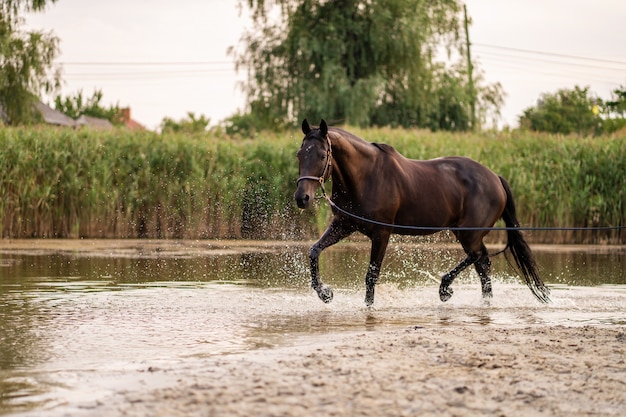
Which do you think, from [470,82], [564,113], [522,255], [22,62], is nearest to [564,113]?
[564,113]

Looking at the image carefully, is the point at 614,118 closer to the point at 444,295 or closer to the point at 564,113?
the point at 564,113

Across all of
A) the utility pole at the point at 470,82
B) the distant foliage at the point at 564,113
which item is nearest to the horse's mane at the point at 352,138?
the utility pole at the point at 470,82

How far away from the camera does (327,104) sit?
46.4 m

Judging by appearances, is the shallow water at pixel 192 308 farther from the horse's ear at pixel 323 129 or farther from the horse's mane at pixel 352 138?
the horse's ear at pixel 323 129

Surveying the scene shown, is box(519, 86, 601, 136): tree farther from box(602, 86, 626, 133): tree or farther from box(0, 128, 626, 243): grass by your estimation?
box(0, 128, 626, 243): grass

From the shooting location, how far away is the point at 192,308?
9625mm

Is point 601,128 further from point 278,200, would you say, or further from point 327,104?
point 278,200

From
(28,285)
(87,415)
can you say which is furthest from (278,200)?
(87,415)

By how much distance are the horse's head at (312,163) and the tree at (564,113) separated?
59.5 m

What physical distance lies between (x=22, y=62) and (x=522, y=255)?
2995 centimetres

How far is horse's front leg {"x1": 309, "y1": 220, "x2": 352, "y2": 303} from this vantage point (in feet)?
32.8

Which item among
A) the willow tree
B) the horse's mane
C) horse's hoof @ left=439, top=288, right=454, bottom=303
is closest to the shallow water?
horse's hoof @ left=439, top=288, right=454, bottom=303

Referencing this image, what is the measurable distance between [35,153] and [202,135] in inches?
172

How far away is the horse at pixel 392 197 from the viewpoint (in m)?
9.64
